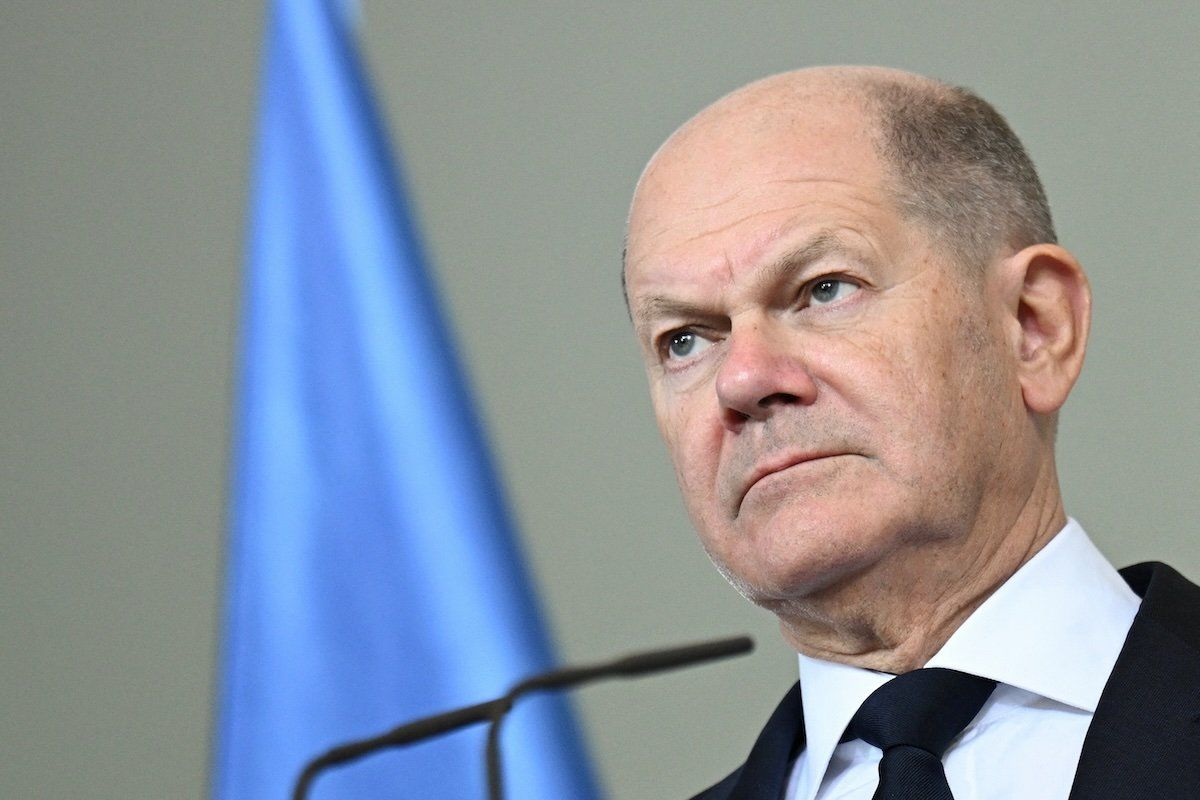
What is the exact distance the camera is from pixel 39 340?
3.44 metres

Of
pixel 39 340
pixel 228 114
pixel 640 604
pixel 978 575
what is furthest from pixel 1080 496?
pixel 39 340

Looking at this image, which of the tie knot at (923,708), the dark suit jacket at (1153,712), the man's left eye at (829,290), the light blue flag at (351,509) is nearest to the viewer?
the dark suit jacket at (1153,712)

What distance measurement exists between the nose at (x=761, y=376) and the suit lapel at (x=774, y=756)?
0.42m

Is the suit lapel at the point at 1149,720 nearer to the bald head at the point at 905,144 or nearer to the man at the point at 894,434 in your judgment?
the man at the point at 894,434

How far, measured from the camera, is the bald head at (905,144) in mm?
1735

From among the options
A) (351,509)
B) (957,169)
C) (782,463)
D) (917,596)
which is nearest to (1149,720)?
(917,596)

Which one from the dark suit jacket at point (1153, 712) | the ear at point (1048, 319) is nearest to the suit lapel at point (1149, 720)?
the dark suit jacket at point (1153, 712)

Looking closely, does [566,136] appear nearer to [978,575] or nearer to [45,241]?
[45,241]

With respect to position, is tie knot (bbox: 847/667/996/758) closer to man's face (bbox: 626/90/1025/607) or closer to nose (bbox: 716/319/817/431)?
man's face (bbox: 626/90/1025/607)

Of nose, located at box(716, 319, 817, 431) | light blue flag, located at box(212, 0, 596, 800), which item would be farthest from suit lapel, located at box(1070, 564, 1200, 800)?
light blue flag, located at box(212, 0, 596, 800)

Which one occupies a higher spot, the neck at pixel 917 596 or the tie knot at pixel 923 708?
the neck at pixel 917 596

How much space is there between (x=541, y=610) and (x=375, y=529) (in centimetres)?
34

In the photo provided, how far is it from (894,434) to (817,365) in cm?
11

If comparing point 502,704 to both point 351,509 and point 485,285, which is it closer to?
point 351,509
